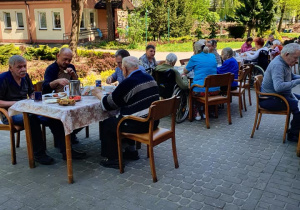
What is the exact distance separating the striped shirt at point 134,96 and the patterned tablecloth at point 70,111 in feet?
0.61

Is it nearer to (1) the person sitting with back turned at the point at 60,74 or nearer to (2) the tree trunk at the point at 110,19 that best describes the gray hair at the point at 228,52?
(1) the person sitting with back turned at the point at 60,74

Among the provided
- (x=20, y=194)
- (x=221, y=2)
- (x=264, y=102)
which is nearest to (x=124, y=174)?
(x=20, y=194)

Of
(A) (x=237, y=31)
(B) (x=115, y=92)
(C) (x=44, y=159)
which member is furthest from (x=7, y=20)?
(B) (x=115, y=92)

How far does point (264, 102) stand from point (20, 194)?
3888 millimetres

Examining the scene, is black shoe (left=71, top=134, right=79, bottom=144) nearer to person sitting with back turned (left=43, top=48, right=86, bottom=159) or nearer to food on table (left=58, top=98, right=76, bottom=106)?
person sitting with back turned (left=43, top=48, right=86, bottom=159)

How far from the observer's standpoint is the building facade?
85.7ft

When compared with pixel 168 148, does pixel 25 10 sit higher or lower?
higher

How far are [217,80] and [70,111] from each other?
10.4 feet

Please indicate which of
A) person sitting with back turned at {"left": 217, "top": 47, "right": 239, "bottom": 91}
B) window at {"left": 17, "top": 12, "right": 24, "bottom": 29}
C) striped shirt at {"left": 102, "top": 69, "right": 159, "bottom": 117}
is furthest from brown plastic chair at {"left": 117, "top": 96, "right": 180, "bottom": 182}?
window at {"left": 17, "top": 12, "right": 24, "bottom": 29}

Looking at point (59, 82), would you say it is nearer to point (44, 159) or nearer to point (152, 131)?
point (44, 159)

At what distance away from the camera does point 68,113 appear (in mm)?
3564

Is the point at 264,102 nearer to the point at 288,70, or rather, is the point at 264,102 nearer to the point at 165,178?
the point at 288,70

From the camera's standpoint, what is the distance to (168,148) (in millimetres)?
4914

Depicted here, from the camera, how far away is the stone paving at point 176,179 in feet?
11.0
